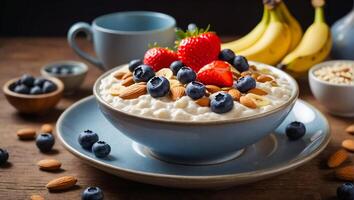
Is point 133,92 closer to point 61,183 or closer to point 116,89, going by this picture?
point 116,89

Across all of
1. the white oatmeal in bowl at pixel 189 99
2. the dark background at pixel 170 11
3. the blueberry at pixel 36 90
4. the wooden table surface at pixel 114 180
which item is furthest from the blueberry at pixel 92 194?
the dark background at pixel 170 11

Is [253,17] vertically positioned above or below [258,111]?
below

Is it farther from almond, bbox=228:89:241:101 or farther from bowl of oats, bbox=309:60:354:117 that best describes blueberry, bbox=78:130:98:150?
bowl of oats, bbox=309:60:354:117

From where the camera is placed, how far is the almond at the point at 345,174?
3.42 feet

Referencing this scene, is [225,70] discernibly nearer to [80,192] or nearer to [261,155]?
[261,155]

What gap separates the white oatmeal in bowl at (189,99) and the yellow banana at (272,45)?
1.29ft

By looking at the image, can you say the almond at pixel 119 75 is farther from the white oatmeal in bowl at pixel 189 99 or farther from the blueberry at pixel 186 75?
the blueberry at pixel 186 75

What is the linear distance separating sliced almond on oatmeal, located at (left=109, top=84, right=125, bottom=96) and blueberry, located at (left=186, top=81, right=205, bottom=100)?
0.13 metres

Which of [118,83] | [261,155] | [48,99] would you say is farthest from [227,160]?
[48,99]

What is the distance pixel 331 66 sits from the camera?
1.43m

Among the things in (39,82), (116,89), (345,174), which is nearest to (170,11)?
(39,82)

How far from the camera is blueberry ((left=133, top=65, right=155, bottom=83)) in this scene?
107 cm

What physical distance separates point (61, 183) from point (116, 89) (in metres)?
0.19

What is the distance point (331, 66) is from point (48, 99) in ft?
2.11
